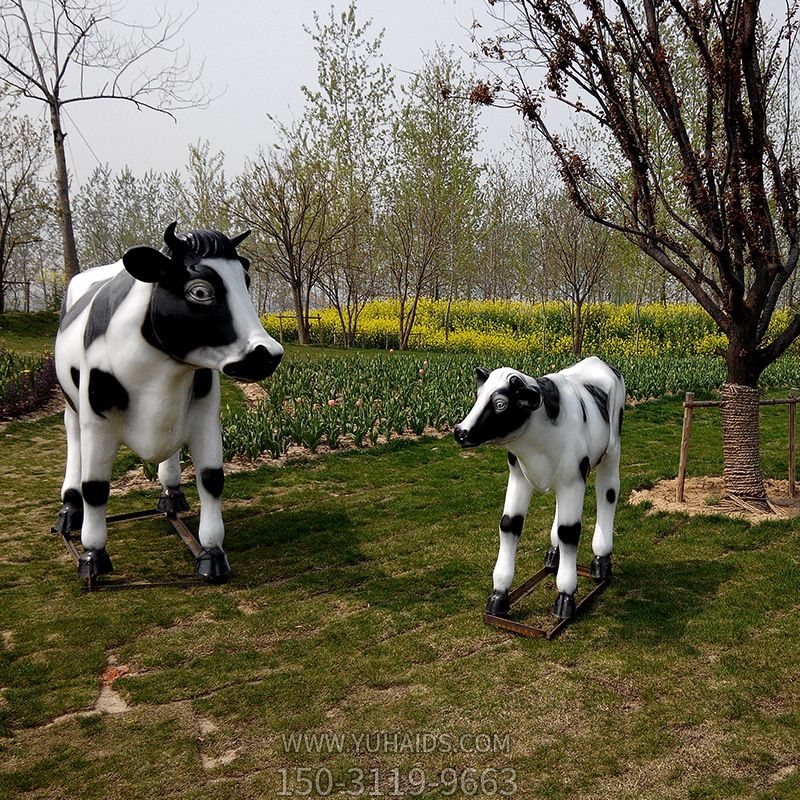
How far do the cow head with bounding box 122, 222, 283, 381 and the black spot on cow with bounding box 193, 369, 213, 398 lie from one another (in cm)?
50

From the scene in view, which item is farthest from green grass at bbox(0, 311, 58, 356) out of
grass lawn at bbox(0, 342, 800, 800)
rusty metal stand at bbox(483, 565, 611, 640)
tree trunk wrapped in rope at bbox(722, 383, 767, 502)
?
tree trunk wrapped in rope at bbox(722, 383, 767, 502)

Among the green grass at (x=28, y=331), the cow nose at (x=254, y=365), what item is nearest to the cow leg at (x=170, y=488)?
the cow nose at (x=254, y=365)

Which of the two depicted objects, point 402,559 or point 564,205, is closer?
point 402,559

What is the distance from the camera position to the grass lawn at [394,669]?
7.66 ft

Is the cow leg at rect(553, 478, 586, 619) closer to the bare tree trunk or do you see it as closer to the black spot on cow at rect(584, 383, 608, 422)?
the black spot on cow at rect(584, 383, 608, 422)

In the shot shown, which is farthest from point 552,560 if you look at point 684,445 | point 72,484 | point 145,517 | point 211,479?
point 72,484

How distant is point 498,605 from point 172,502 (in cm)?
278

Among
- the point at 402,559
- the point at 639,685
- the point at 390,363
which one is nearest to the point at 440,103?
the point at 390,363

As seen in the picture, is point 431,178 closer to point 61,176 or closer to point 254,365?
point 61,176

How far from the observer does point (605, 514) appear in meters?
3.94

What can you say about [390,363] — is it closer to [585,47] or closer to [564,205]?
[585,47]

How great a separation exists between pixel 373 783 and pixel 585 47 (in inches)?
199

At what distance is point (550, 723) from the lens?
8.57ft

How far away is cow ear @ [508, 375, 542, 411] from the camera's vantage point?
2.97 metres
